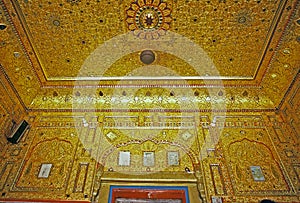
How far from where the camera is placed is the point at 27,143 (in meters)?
3.26

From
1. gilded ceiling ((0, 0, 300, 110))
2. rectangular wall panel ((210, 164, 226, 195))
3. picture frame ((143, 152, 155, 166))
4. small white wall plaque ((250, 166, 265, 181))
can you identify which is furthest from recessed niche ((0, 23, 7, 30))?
small white wall plaque ((250, 166, 265, 181))

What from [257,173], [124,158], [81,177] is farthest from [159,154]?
[257,173]

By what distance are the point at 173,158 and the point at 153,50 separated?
1474 mm

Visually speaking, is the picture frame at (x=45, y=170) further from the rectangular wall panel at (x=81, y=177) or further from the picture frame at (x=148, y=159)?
the picture frame at (x=148, y=159)

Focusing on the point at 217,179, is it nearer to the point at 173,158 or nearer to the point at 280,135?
the point at 173,158

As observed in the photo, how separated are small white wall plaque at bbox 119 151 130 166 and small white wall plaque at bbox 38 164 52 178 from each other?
87 centimetres

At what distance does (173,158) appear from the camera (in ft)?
10.0

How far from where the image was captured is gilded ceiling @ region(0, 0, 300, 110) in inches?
109

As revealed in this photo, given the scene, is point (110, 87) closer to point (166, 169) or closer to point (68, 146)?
point (68, 146)

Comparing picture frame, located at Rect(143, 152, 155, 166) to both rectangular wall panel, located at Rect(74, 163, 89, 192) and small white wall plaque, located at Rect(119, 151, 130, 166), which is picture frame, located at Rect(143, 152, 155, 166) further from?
rectangular wall panel, located at Rect(74, 163, 89, 192)

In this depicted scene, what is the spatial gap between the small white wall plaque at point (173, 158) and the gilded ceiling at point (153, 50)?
35.4 inches

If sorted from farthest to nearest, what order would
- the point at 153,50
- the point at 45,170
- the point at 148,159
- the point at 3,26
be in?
the point at 153,50 < the point at 148,159 < the point at 45,170 < the point at 3,26

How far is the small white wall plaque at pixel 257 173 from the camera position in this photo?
110 inches

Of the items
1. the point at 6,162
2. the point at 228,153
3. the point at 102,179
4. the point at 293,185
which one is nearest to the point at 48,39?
the point at 6,162
